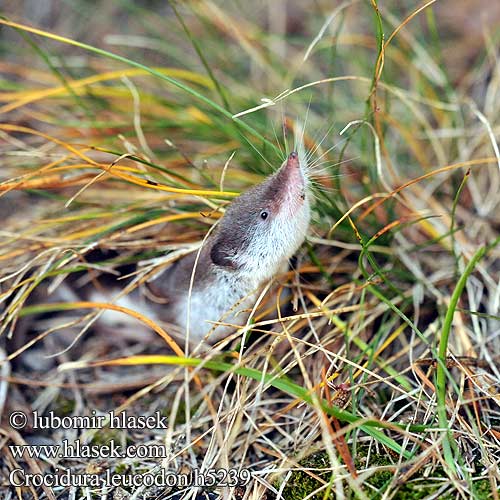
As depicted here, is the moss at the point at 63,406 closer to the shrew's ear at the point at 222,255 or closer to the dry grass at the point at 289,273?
the dry grass at the point at 289,273

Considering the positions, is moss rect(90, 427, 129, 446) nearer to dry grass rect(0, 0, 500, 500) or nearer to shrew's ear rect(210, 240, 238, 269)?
dry grass rect(0, 0, 500, 500)

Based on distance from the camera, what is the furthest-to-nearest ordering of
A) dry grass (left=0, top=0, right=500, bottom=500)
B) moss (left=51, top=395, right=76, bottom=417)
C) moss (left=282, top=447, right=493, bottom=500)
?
moss (left=51, top=395, right=76, bottom=417)
dry grass (left=0, top=0, right=500, bottom=500)
moss (left=282, top=447, right=493, bottom=500)

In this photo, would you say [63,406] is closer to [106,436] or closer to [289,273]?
[106,436]

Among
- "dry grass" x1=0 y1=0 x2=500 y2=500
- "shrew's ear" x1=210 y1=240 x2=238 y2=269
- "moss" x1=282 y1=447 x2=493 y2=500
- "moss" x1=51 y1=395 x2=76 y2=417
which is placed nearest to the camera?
"moss" x1=282 y1=447 x2=493 y2=500

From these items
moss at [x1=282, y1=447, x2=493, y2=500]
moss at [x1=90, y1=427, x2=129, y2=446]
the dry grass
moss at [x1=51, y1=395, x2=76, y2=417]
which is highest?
the dry grass

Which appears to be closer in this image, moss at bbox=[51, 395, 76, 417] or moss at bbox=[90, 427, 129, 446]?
moss at bbox=[90, 427, 129, 446]

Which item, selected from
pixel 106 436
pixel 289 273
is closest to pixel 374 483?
pixel 289 273

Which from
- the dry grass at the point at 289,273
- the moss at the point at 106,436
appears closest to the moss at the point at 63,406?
the dry grass at the point at 289,273

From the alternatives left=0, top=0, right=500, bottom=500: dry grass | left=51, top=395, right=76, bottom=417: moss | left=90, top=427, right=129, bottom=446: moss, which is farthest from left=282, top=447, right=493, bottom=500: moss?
left=51, top=395, right=76, bottom=417: moss
